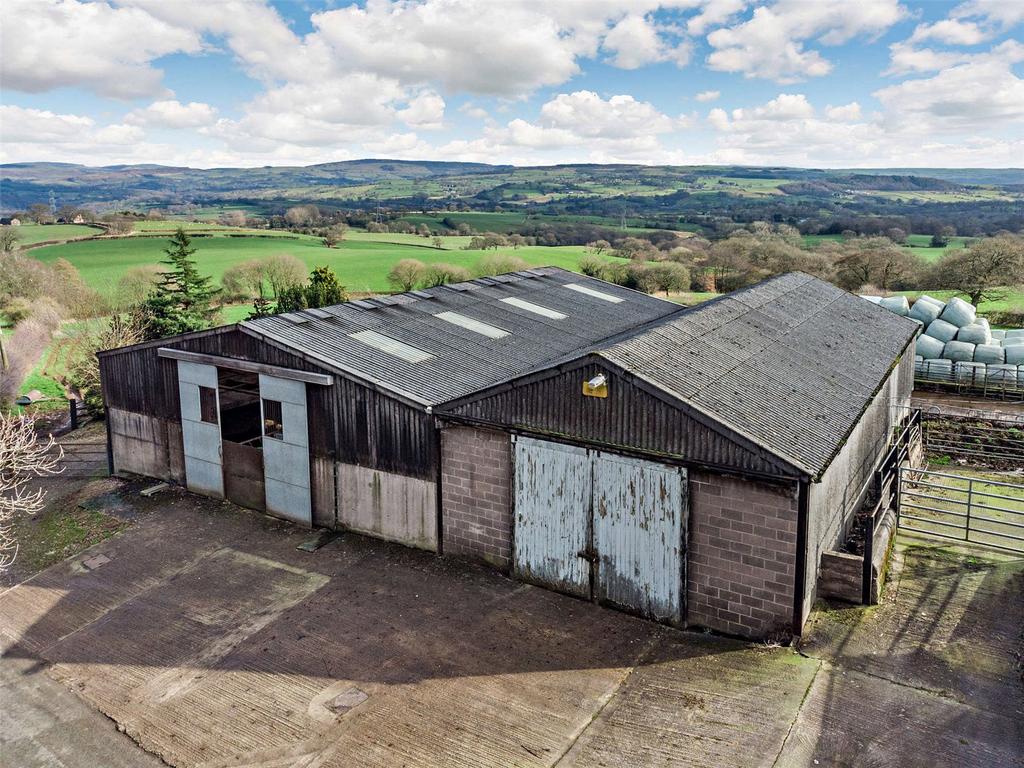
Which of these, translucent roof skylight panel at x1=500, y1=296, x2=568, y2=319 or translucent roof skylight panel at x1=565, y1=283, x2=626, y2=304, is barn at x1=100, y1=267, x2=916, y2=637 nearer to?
translucent roof skylight panel at x1=500, y1=296, x2=568, y2=319

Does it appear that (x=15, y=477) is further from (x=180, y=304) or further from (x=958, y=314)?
(x=958, y=314)

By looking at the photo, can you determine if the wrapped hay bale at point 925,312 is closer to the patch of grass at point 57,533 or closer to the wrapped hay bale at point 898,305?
the wrapped hay bale at point 898,305

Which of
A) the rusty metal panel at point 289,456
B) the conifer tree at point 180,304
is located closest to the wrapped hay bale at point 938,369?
the rusty metal panel at point 289,456

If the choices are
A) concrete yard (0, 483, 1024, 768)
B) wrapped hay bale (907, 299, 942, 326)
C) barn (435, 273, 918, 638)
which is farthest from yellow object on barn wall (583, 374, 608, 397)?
wrapped hay bale (907, 299, 942, 326)

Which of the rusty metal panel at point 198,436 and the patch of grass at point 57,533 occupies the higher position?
the rusty metal panel at point 198,436

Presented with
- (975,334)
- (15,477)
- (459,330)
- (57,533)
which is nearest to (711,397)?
(459,330)

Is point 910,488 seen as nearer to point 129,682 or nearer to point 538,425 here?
point 538,425

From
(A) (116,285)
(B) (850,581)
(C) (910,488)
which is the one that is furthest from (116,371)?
(A) (116,285)
